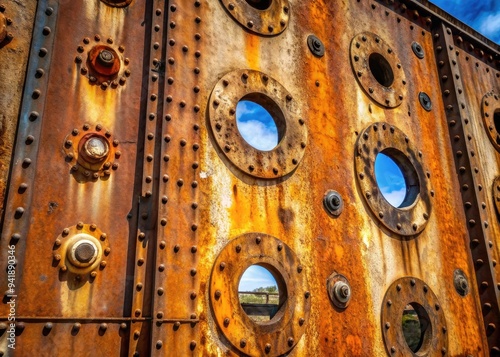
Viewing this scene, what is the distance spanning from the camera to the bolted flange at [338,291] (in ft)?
10.8

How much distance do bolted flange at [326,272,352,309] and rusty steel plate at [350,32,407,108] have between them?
6.90ft

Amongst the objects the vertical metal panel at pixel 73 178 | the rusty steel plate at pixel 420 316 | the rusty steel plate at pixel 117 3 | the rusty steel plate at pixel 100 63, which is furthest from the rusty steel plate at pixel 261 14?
the rusty steel plate at pixel 420 316

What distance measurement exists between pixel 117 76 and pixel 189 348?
73.2 inches

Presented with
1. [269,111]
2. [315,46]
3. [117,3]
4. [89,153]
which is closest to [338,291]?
[269,111]

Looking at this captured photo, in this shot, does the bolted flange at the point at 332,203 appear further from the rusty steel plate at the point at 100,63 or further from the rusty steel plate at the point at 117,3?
the rusty steel plate at the point at 117,3

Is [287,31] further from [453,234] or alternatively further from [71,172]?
[453,234]

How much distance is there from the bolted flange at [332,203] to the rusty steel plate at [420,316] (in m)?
0.88

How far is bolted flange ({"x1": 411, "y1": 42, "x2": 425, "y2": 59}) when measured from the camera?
207 inches

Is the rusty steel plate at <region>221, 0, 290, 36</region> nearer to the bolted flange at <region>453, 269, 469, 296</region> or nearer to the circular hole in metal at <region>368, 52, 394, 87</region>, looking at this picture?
the circular hole in metal at <region>368, 52, 394, 87</region>

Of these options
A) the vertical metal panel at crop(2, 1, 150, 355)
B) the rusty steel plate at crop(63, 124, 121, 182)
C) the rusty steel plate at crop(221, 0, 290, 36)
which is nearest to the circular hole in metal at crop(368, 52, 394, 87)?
the rusty steel plate at crop(221, 0, 290, 36)

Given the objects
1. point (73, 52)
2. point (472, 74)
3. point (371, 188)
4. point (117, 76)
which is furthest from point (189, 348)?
point (472, 74)

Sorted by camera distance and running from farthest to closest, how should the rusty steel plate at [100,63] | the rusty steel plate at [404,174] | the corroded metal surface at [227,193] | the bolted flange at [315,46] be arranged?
the bolted flange at [315,46] → the rusty steel plate at [404,174] → the rusty steel plate at [100,63] → the corroded metal surface at [227,193]

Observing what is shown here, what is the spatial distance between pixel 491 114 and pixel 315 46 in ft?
10.6

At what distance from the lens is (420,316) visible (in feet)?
13.0
